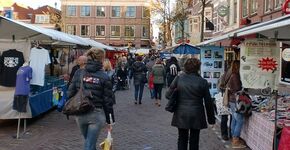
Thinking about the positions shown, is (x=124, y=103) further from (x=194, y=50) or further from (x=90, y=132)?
(x=90, y=132)

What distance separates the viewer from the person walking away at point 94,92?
6219 mm

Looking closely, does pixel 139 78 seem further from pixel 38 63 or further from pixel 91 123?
pixel 91 123

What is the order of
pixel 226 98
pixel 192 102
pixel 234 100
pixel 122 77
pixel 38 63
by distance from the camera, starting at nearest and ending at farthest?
pixel 192 102
pixel 234 100
pixel 226 98
pixel 38 63
pixel 122 77

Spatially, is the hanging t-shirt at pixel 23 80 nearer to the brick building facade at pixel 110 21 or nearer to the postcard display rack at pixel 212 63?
the postcard display rack at pixel 212 63

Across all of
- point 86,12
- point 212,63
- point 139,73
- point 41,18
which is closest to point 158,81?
point 139,73

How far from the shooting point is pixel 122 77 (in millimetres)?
23953

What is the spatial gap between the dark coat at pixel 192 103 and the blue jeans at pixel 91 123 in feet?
3.58

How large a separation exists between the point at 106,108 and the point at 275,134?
2.53 metres

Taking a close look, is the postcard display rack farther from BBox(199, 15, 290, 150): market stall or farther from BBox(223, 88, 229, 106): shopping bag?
BBox(199, 15, 290, 150): market stall

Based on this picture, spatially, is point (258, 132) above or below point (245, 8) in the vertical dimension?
below

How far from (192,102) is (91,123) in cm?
140

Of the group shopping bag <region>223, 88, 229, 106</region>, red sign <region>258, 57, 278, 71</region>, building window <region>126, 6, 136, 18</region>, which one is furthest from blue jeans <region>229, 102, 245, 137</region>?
building window <region>126, 6, 136, 18</region>

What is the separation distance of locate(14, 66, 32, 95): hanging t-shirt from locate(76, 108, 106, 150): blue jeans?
4.00 m

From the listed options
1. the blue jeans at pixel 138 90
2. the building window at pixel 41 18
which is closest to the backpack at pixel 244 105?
the blue jeans at pixel 138 90
